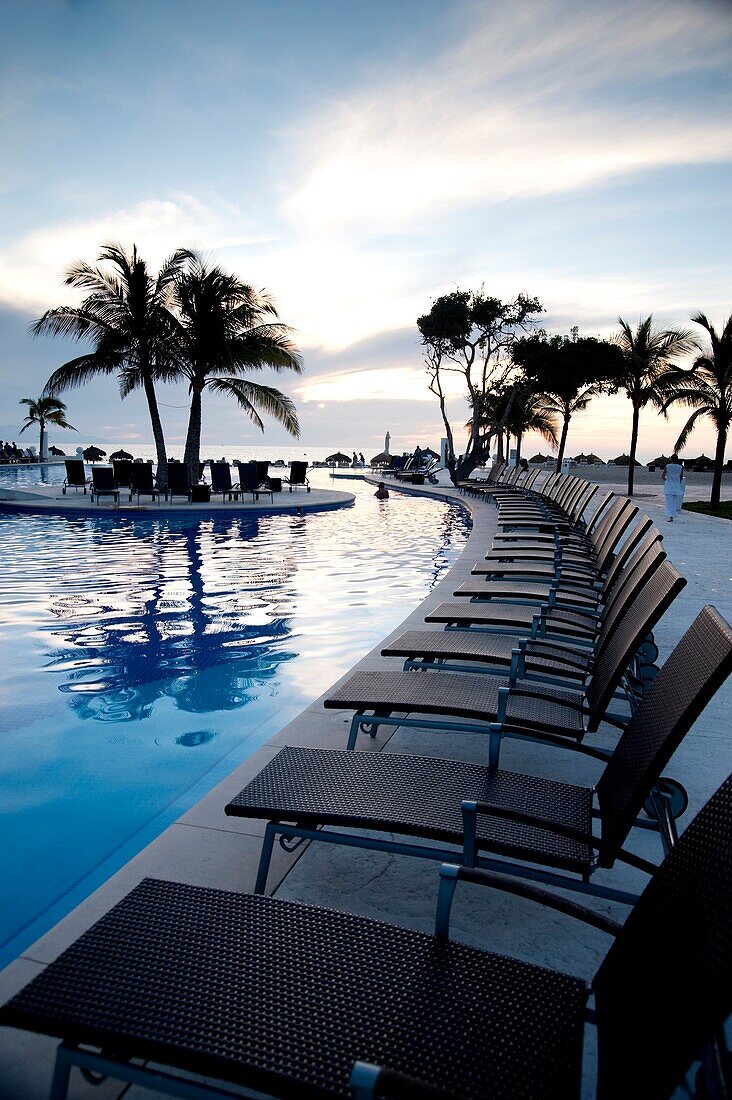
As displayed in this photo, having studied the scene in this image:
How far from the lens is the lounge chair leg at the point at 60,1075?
1.38 metres

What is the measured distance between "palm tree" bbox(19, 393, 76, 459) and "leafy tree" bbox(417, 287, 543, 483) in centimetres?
2962

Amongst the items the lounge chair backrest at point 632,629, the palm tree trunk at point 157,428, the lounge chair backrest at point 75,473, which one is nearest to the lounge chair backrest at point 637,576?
the lounge chair backrest at point 632,629

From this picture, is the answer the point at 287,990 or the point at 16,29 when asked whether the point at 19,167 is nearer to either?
the point at 16,29

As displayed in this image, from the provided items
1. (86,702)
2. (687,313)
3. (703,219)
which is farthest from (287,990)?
(687,313)

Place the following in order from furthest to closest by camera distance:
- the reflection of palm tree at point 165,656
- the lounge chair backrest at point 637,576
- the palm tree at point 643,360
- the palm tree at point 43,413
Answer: the palm tree at point 43,413 → the palm tree at point 643,360 → the reflection of palm tree at point 165,656 → the lounge chair backrest at point 637,576

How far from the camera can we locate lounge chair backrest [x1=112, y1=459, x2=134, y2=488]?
19828mm

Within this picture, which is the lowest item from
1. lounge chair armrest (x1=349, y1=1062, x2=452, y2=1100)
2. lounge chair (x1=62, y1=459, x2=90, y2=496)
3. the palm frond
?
lounge chair armrest (x1=349, y1=1062, x2=452, y2=1100)

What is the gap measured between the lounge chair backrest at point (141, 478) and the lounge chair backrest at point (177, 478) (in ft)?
2.34

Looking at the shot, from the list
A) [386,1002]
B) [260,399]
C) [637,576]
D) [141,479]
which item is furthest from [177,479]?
[386,1002]

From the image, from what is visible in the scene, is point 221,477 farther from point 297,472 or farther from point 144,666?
point 144,666

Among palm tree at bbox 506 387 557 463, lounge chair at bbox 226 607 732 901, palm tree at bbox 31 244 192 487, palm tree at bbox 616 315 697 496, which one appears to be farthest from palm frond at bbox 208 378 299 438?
palm tree at bbox 506 387 557 463

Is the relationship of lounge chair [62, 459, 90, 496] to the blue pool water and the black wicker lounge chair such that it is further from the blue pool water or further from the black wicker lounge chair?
the blue pool water

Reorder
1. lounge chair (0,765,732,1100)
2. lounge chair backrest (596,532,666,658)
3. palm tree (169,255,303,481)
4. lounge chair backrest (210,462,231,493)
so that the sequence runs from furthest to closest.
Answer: lounge chair backrest (210,462,231,493)
palm tree (169,255,303,481)
lounge chair backrest (596,532,666,658)
lounge chair (0,765,732,1100)

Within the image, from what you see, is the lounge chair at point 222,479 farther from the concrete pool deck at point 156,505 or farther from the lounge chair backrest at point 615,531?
the lounge chair backrest at point 615,531
